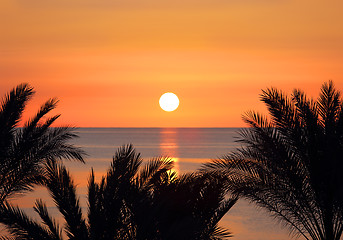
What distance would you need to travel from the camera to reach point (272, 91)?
1300 cm

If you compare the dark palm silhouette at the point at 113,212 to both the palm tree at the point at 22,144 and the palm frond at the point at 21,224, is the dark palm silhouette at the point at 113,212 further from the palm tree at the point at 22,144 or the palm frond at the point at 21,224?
the palm tree at the point at 22,144

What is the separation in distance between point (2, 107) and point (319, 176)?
25.4 feet

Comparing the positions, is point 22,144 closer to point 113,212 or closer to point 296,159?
point 113,212

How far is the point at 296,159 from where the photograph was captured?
12.9 m

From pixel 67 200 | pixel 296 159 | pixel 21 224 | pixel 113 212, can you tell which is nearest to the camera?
pixel 113 212

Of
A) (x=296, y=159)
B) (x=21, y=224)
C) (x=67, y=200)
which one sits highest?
(x=296, y=159)

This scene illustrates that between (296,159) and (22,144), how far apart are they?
6700 mm

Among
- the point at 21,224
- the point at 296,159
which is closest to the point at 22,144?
the point at 21,224

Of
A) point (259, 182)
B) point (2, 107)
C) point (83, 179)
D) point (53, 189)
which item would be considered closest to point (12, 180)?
point (2, 107)

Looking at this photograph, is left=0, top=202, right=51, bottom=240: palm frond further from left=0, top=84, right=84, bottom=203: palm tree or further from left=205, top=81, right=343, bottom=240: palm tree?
left=205, top=81, right=343, bottom=240: palm tree

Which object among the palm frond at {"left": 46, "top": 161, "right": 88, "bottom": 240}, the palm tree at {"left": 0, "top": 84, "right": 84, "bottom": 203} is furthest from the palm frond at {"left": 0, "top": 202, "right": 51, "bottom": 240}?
the palm tree at {"left": 0, "top": 84, "right": 84, "bottom": 203}

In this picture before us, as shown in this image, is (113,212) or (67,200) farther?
(67,200)

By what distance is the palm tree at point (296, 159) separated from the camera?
12445 mm

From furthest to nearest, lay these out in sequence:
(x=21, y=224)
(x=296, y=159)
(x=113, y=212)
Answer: (x=296, y=159)
(x=21, y=224)
(x=113, y=212)
